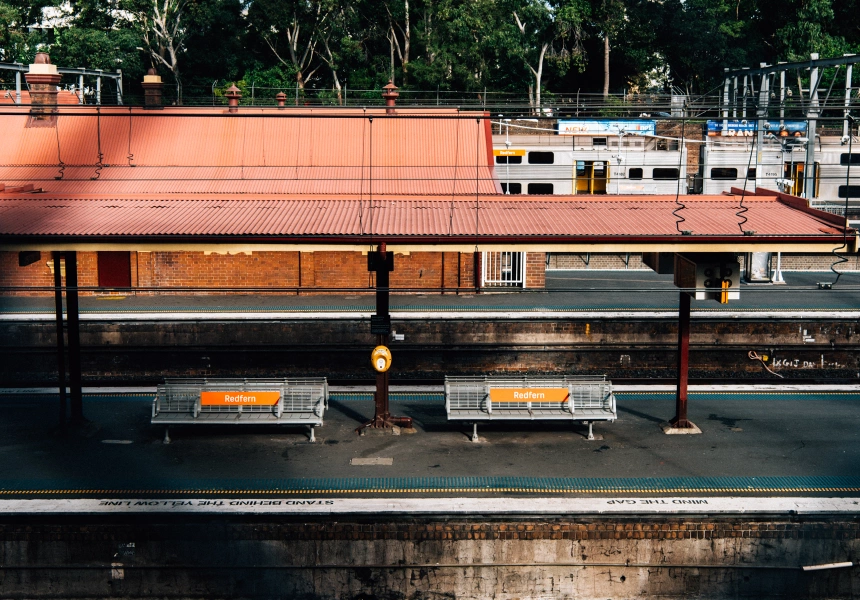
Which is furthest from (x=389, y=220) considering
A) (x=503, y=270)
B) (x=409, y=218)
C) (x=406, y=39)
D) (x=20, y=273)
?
(x=406, y=39)

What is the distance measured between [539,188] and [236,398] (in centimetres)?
1872

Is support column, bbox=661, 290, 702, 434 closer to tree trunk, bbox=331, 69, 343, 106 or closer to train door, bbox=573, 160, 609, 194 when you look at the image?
train door, bbox=573, 160, 609, 194

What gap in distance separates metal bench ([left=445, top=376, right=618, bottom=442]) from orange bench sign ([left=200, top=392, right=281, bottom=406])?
239cm

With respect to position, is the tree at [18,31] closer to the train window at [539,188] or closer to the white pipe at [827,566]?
the train window at [539,188]

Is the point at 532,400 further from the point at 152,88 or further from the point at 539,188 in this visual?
the point at 539,188

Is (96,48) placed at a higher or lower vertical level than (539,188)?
higher

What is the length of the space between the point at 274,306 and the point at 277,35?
25538 millimetres

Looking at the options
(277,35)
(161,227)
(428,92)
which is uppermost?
(277,35)

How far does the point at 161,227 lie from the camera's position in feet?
39.9

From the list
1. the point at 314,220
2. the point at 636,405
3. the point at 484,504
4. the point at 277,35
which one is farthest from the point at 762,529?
the point at 277,35

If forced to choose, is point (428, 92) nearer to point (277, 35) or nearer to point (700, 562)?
point (277, 35)

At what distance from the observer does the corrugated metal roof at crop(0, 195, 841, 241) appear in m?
12.0

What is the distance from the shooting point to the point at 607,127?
3225 cm

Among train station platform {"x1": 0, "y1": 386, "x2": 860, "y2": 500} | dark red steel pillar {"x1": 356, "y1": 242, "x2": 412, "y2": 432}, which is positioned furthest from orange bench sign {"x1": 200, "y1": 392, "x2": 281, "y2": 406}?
dark red steel pillar {"x1": 356, "y1": 242, "x2": 412, "y2": 432}
